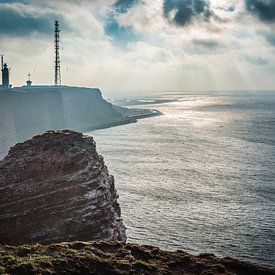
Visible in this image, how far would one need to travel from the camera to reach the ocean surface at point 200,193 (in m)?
48.5

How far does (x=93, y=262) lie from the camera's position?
2070 cm

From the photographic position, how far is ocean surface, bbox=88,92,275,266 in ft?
159

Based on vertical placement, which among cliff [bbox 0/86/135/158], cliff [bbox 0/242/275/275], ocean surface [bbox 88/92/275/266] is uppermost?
cliff [bbox 0/86/135/158]

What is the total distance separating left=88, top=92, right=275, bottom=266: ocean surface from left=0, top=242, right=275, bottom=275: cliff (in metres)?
23.8

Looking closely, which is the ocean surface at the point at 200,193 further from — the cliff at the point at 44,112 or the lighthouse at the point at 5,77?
the lighthouse at the point at 5,77

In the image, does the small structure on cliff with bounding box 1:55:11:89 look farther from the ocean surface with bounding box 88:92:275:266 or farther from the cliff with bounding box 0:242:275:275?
the cliff with bounding box 0:242:275:275

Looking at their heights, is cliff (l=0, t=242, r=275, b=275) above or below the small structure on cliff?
below

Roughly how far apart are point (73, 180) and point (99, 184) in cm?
201

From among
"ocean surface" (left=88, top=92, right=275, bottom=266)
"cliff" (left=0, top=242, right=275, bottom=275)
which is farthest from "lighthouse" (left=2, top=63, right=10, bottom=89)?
"cliff" (left=0, top=242, right=275, bottom=275)

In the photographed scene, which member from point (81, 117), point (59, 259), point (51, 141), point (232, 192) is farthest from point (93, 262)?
point (81, 117)

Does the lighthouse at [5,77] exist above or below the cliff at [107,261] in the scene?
above

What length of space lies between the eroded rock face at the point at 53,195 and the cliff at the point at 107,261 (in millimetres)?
4670

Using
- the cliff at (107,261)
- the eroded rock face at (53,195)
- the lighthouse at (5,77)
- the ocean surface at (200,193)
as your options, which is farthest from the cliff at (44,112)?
the cliff at (107,261)

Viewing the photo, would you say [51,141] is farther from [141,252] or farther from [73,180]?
[141,252]
